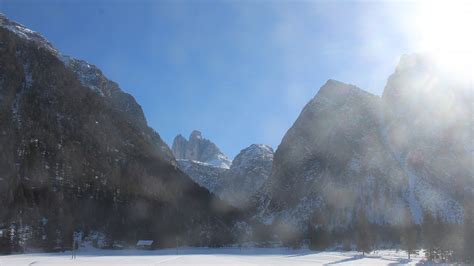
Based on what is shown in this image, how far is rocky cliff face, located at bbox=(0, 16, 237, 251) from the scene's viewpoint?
457ft

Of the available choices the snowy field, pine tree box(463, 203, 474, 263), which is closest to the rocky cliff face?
the snowy field

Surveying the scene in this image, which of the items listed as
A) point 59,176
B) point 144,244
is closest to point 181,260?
point 144,244

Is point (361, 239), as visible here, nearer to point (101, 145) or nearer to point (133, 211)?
point (133, 211)

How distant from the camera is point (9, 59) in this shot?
180 metres

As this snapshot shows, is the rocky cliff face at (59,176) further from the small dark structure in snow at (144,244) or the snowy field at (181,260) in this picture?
the snowy field at (181,260)

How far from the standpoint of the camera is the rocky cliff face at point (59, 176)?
139250 millimetres

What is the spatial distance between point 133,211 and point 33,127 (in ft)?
161

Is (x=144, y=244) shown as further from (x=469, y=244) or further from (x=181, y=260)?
(x=469, y=244)

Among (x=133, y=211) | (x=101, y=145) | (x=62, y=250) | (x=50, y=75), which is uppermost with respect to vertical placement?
(x=50, y=75)

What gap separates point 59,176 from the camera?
162m

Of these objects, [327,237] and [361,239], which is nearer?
[361,239]

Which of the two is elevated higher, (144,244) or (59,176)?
(59,176)

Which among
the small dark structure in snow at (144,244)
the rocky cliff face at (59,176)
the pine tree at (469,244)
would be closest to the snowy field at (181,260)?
the pine tree at (469,244)

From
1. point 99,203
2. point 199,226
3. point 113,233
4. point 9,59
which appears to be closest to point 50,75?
point 9,59
